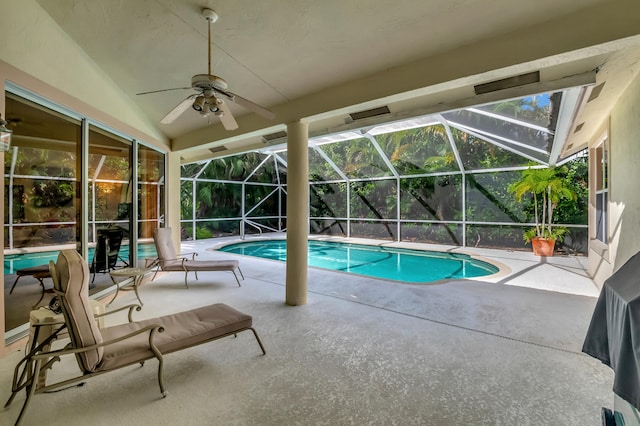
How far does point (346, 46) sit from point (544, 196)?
834 cm

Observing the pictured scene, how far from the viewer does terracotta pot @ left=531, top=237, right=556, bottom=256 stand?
8.48m

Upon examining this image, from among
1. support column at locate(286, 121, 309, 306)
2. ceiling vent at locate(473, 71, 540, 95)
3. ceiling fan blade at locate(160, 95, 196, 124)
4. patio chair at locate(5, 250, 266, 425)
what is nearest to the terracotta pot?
ceiling vent at locate(473, 71, 540, 95)

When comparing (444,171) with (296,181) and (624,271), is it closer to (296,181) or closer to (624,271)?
(296,181)

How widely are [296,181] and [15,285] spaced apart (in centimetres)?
415

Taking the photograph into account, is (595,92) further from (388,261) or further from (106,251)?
(106,251)

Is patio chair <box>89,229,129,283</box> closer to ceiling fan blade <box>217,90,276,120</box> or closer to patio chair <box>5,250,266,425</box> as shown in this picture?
patio chair <box>5,250,266,425</box>

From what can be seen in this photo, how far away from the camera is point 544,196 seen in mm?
8766

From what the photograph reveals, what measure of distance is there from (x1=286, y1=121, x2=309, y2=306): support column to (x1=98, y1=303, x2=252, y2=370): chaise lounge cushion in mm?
1469

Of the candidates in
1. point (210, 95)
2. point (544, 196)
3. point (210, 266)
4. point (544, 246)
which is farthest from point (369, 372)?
point (544, 196)

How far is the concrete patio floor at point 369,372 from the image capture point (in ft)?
7.18

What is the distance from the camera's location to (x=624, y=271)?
177 cm

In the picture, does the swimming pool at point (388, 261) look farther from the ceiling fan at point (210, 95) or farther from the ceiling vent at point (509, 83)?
the ceiling fan at point (210, 95)

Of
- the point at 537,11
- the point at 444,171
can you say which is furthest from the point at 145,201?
the point at 444,171

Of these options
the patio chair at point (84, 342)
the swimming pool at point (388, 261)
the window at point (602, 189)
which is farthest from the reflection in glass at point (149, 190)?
the window at point (602, 189)
